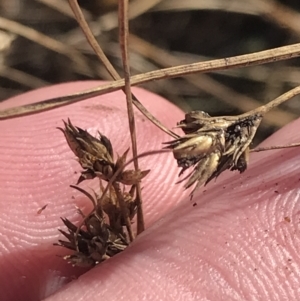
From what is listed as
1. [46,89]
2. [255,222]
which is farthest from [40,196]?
[255,222]

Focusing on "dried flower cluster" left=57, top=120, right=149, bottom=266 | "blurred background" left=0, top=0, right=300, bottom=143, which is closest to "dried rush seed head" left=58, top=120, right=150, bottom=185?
"dried flower cluster" left=57, top=120, right=149, bottom=266

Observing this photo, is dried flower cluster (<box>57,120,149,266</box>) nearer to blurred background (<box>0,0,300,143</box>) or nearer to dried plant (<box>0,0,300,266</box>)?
dried plant (<box>0,0,300,266</box>)

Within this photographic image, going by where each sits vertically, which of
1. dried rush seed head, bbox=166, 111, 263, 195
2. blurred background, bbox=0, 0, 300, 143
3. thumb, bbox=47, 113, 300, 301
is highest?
blurred background, bbox=0, 0, 300, 143

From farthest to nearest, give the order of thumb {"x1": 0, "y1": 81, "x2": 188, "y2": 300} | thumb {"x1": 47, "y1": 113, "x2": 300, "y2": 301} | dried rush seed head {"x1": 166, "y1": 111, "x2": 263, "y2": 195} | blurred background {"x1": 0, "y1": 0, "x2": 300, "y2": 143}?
blurred background {"x1": 0, "y1": 0, "x2": 300, "y2": 143}
thumb {"x1": 0, "y1": 81, "x2": 188, "y2": 300}
thumb {"x1": 47, "y1": 113, "x2": 300, "y2": 301}
dried rush seed head {"x1": 166, "y1": 111, "x2": 263, "y2": 195}

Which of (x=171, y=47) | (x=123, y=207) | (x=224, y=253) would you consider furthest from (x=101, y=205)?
(x=171, y=47)

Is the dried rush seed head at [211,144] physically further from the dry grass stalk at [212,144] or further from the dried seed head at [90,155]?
the dried seed head at [90,155]

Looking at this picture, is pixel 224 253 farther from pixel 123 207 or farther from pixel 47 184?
pixel 47 184

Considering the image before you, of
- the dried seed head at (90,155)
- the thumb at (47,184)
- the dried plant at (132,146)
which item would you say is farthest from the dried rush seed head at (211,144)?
the thumb at (47,184)
